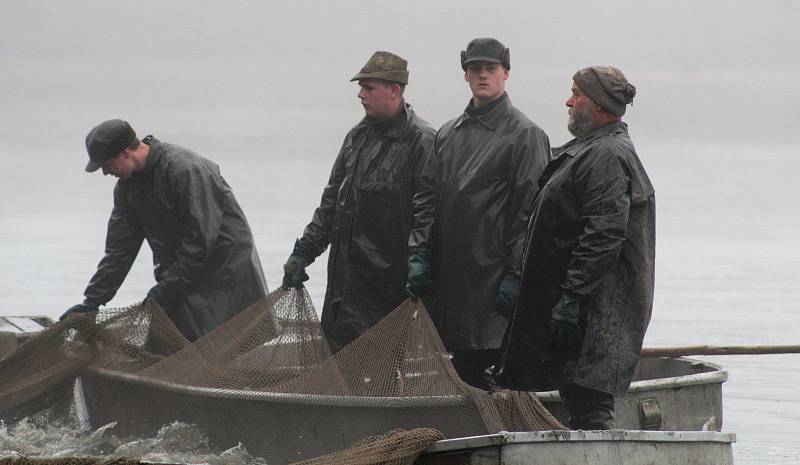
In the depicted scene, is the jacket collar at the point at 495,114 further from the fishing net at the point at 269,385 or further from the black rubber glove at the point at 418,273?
the fishing net at the point at 269,385

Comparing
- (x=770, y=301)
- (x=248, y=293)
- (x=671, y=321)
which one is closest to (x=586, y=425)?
(x=248, y=293)

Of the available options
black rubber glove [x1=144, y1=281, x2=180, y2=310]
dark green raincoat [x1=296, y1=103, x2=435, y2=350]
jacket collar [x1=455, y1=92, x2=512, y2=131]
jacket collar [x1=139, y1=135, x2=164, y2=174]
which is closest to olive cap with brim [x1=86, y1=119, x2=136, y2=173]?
jacket collar [x1=139, y1=135, x2=164, y2=174]

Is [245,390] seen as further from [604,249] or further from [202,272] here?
[604,249]

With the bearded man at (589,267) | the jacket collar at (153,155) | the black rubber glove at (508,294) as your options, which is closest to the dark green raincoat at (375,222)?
the black rubber glove at (508,294)

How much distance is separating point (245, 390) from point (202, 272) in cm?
132

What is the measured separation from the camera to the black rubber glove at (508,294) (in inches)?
281

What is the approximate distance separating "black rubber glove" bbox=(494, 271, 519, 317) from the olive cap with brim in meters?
2.42

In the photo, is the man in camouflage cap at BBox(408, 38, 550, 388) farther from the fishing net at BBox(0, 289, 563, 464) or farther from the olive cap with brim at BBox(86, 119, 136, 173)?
the olive cap with brim at BBox(86, 119, 136, 173)

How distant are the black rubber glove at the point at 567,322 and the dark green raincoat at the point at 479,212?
1.07 meters

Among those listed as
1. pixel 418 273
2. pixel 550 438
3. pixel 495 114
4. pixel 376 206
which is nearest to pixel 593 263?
pixel 550 438

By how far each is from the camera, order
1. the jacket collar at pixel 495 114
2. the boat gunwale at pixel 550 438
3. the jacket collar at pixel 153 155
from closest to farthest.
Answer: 1. the boat gunwale at pixel 550 438
2. the jacket collar at pixel 495 114
3. the jacket collar at pixel 153 155

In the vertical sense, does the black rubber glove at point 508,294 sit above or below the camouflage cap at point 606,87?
below

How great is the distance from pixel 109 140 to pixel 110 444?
1.55 meters

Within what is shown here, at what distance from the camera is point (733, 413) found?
34.8ft
